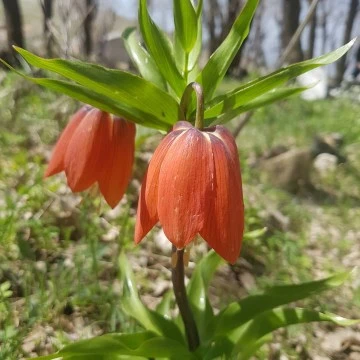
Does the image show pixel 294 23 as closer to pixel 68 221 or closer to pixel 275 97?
pixel 68 221

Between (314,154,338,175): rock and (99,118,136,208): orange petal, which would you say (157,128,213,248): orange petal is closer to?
(99,118,136,208): orange petal

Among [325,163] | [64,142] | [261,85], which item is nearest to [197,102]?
[261,85]

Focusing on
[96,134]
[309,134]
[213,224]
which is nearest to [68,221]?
[96,134]

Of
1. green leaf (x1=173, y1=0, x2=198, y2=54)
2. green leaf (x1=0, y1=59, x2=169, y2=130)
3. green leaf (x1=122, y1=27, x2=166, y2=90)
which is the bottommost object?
green leaf (x1=0, y1=59, x2=169, y2=130)

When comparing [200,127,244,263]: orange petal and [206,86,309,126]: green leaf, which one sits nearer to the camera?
[200,127,244,263]: orange petal

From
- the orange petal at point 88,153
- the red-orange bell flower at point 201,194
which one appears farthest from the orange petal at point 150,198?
the orange petal at point 88,153

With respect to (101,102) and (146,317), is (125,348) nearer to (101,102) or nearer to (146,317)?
(146,317)

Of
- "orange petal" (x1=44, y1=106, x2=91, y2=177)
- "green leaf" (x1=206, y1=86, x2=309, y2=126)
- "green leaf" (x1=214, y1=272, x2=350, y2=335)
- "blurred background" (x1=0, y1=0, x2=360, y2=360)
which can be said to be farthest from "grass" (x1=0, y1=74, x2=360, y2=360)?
"green leaf" (x1=206, y1=86, x2=309, y2=126)
